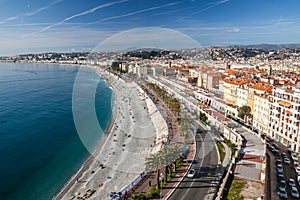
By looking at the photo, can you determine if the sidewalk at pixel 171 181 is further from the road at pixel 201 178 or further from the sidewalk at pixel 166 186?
the road at pixel 201 178

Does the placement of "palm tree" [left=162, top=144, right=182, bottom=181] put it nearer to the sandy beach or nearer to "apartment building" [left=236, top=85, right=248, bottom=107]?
the sandy beach

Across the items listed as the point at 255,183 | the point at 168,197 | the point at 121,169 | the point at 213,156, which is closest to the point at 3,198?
the point at 121,169

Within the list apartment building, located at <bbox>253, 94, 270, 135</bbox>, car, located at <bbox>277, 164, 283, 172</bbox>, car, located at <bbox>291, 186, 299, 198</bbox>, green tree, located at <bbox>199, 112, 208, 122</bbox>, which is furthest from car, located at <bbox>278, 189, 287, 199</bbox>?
green tree, located at <bbox>199, 112, 208, 122</bbox>

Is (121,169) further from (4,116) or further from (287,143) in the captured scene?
(4,116)

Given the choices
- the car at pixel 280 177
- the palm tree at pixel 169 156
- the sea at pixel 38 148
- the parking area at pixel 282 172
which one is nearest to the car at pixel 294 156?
the parking area at pixel 282 172

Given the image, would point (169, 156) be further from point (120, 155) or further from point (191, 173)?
point (120, 155)

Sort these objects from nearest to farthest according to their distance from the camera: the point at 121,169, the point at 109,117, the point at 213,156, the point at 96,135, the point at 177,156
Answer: the point at 177,156
the point at 213,156
the point at 121,169
the point at 96,135
the point at 109,117
